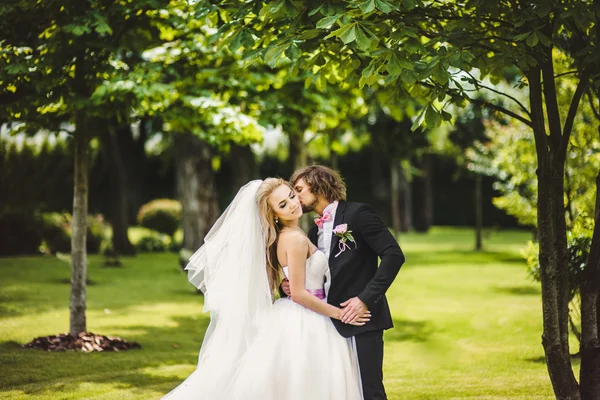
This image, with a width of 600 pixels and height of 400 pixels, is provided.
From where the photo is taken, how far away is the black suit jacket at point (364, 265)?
465 cm

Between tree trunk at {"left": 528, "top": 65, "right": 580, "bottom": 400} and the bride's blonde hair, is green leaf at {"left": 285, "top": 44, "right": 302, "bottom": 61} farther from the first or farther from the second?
tree trunk at {"left": 528, "top": 65, "right": 580, "bottom": 400}

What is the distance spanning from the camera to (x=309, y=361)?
4781 millimetres

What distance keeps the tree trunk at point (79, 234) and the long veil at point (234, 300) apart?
3930mm

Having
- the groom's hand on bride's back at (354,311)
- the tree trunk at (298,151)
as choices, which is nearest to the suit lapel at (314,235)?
the groom's hand on bride's back at (354,311)

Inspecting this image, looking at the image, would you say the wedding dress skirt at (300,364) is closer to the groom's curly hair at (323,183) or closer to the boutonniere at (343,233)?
the boutonniere at (343,233)

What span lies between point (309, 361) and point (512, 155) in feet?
45.7

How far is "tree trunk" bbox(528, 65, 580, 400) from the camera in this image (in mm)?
5320

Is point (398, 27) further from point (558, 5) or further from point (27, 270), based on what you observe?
point (27, 270)

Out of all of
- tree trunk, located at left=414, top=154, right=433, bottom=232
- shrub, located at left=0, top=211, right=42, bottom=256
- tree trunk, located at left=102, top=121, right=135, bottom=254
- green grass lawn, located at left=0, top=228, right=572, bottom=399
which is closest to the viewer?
green grass lawn, located at left=0, top=228, right=572, bottom=399

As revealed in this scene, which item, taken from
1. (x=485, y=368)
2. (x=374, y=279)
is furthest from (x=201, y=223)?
(x=374, y=279)

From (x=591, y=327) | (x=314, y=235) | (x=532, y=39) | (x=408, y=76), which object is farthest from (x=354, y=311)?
→ (x=532, y=39)

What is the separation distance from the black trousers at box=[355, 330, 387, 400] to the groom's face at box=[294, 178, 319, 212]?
979 mm

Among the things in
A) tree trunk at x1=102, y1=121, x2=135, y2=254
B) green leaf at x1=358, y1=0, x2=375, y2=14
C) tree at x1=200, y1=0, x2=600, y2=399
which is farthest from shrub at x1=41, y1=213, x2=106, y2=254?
green leaf at x1=358, y1=0, x2=375, y2=14

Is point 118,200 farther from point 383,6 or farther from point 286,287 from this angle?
point 383,6
